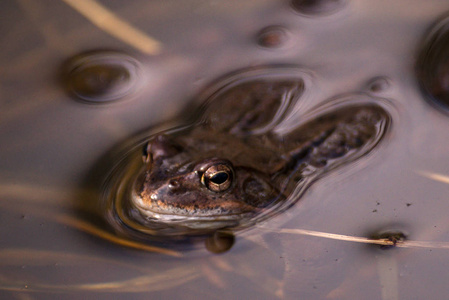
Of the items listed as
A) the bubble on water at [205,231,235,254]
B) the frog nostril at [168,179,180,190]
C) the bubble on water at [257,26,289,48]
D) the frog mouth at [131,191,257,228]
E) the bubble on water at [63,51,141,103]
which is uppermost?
the bubble on water at [257,26,289,48]

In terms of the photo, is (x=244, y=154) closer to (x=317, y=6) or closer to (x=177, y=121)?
(x=177, y=121)

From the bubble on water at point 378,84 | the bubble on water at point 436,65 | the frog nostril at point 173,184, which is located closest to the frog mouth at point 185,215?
the frog nostril at point 173,184

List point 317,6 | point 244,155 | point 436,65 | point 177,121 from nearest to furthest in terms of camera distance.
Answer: point 244,155
point 177,121
point 436,65
point 317,6

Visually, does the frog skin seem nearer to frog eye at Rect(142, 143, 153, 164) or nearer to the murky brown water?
frog eye at Rect(142, 143, 153, 164)

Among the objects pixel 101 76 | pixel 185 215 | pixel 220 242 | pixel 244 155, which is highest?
pixel 101 76

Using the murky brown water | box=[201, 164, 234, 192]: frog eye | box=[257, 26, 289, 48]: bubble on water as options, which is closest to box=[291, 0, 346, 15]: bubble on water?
the murky brown water

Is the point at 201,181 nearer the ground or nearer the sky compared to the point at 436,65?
nearer the ground

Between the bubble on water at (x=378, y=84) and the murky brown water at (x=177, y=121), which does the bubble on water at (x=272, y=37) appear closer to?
the murky brown water at (x=177, y=121)

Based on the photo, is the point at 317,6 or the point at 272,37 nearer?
the point at 272,37

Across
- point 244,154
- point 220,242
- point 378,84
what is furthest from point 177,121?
point 378,84
